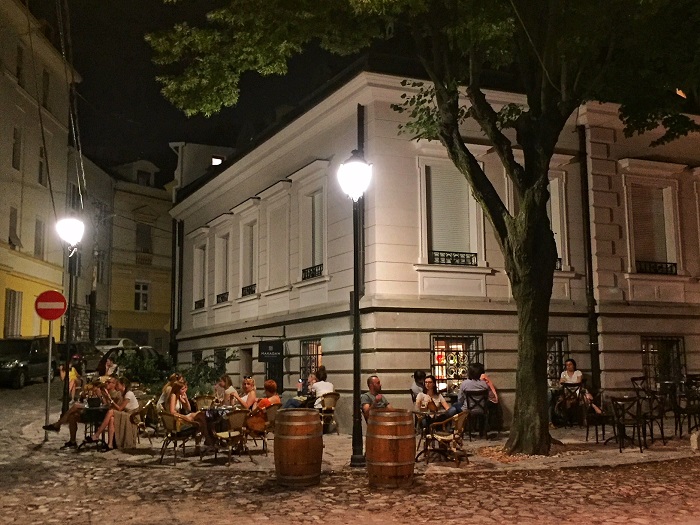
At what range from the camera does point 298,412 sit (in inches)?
401

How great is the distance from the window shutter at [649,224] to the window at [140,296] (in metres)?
34.2

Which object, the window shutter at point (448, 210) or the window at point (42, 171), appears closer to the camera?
the window shutter at point (448, 210)

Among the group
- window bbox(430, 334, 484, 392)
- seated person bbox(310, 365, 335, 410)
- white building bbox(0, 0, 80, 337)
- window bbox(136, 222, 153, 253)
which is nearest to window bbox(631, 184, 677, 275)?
window bbox(430, 334, 484, 392)

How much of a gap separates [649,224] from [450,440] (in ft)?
35.0

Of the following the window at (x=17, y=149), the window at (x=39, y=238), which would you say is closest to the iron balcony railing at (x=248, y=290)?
the window at (x=17, y=149)

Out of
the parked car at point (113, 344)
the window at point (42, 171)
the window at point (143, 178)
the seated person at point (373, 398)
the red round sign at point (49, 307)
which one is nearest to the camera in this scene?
the seated person at point (373, 398)

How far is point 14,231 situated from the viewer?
32750mm

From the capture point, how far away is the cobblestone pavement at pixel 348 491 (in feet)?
27.0

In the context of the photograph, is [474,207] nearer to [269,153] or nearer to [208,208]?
[269,153]

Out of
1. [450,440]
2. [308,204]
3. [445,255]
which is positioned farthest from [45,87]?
[450,440]

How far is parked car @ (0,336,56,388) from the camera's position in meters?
25.8

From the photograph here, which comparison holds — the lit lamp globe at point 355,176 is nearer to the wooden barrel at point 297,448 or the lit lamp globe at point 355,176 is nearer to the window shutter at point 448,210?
the wooden barrel at point 297,448

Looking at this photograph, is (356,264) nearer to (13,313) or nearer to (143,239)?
(13,313)

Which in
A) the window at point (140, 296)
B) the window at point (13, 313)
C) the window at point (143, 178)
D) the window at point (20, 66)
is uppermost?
the window at point (20, 66)
